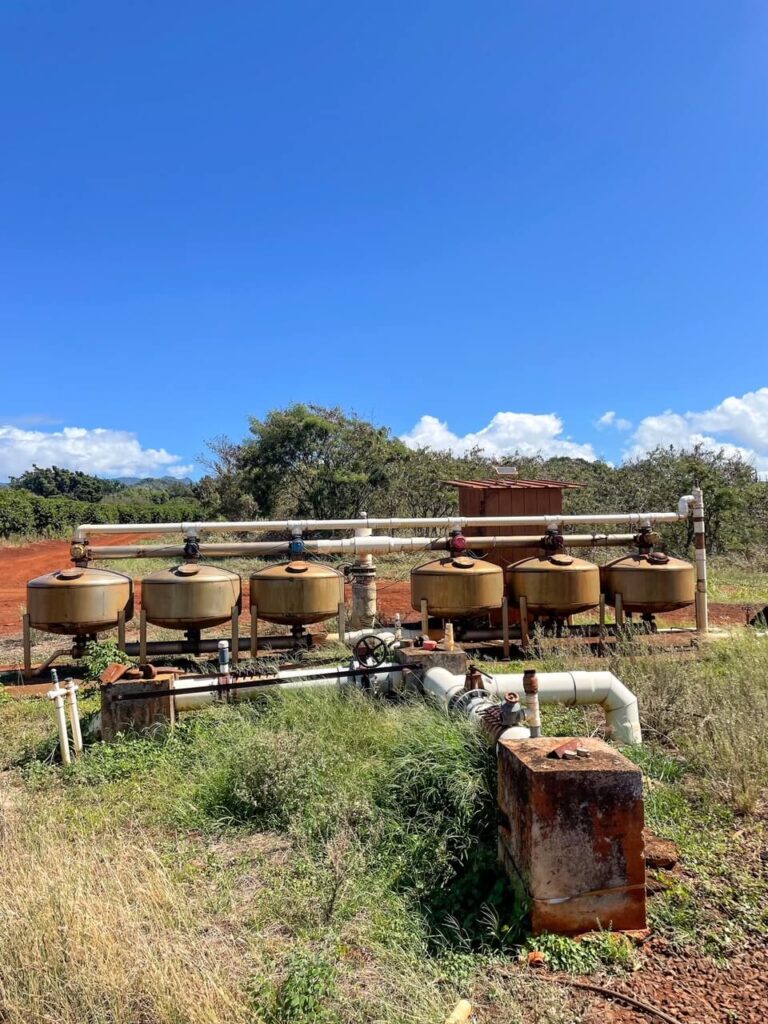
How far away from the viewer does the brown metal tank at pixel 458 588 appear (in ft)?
29.5

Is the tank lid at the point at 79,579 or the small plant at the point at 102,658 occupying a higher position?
the tank lid at the point at 79,579

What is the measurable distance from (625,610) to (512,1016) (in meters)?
7.94

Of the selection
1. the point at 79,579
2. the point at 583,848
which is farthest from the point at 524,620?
the point at 583,848

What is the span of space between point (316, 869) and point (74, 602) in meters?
5.57

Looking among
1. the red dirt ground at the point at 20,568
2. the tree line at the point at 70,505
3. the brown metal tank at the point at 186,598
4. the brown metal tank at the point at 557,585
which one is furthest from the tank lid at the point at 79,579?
the tree line at the point at 70,505

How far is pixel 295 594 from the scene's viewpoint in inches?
337

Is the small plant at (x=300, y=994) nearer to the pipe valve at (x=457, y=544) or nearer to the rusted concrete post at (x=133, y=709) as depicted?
the rusted concrete post at (x=133, y=709)

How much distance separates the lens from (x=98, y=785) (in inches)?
189

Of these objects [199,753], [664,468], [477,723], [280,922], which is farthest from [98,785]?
[664,468]

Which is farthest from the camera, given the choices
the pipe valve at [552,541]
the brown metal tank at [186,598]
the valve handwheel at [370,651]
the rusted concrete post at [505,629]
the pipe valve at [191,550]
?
the pipe valve at [552,541]

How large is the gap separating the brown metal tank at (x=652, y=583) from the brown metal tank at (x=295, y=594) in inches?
150

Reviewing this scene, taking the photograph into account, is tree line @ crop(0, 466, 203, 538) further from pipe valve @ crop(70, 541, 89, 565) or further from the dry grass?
the dry grass

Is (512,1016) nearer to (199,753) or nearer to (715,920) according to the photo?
(715,920)

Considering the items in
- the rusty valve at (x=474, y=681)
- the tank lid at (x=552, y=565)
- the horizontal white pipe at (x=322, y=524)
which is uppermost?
the horizontal white pipe at (x=322, y=524)
